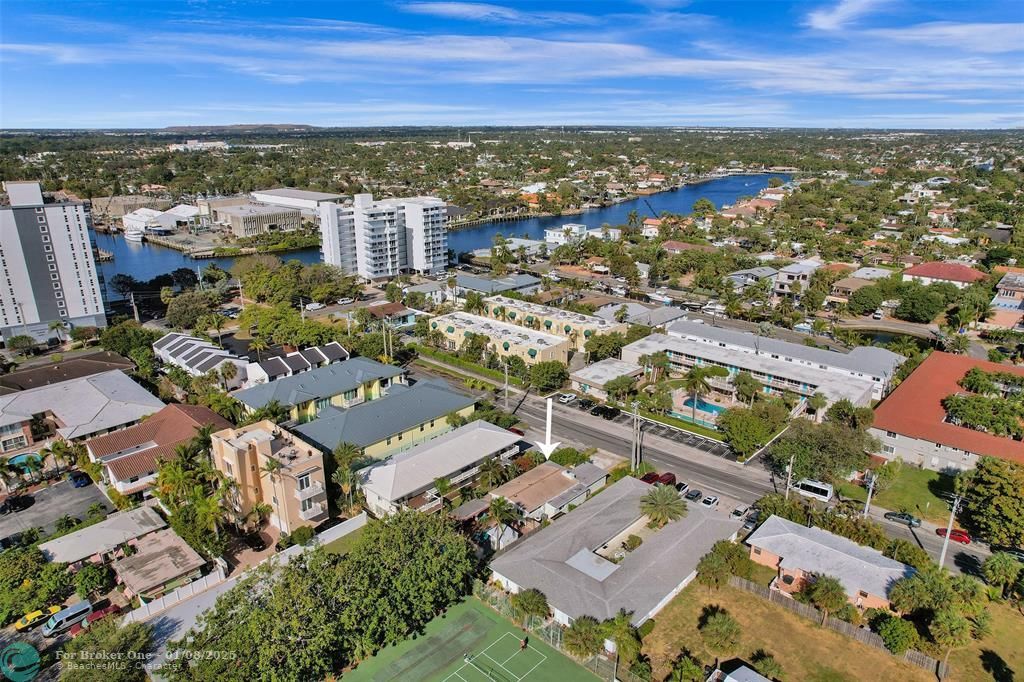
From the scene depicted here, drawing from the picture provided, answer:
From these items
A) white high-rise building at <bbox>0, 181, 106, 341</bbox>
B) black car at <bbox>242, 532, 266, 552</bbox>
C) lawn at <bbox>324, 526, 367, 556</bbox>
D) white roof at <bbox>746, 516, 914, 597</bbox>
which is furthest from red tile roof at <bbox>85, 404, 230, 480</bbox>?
white roof at <bbox>746, 516, 914, 597</bbox>

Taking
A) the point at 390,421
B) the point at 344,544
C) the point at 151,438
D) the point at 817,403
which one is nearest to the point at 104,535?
the point at 151,438

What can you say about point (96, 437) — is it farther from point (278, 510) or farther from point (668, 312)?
point (668, 312)

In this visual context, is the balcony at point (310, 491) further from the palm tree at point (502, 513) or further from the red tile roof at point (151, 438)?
the red tile roof at point (151, 438)

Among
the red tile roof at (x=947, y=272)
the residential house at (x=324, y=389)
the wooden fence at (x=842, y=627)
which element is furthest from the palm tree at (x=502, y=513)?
the red tile roof at (x=947, y=272)

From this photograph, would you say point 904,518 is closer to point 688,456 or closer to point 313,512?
point 688,456

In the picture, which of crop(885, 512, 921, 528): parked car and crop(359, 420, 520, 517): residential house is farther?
crop(359, 420, 520, 517): residential house

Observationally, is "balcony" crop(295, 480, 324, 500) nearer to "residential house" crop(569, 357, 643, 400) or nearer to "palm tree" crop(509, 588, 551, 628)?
"palm tree" crop(509, 588, 551, 628)
